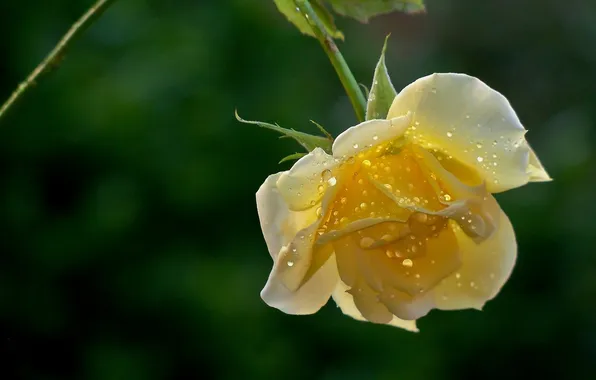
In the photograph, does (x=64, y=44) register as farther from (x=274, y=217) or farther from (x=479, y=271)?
(x=479, y=271)

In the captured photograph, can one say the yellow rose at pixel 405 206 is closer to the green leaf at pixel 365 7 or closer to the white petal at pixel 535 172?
the white petal at pixel 535 172

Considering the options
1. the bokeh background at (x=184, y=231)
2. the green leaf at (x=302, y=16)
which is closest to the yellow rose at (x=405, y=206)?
the green leaf at (x=302, y=16)

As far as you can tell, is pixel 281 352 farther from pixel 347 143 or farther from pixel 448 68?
pixel 448 68

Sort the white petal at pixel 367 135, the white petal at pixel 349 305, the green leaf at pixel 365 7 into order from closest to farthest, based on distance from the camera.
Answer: the white petal at pixel 367 135
the white petal at pixel 349 305
the green leaf at pixel 365 7

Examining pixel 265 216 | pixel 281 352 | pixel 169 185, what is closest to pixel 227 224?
pixel 169 185

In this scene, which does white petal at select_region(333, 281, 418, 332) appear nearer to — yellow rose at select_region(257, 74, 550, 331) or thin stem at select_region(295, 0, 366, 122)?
yellow rose at select_region(257, 74, 550, 331)

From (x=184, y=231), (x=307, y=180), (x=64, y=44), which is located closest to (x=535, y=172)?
(x=307, y=180)

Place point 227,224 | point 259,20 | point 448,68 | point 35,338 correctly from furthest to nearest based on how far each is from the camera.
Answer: point 448,68, point 259,20, point 227,224, point 35,338
